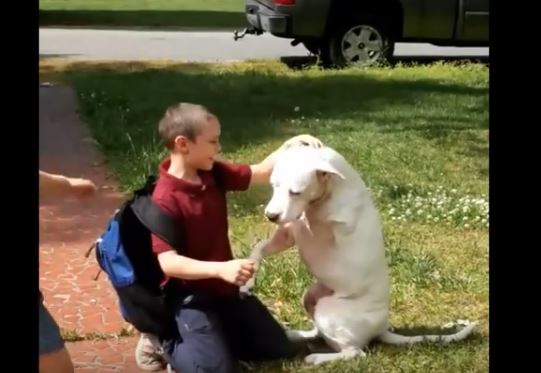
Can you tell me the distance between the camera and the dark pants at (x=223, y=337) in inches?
151

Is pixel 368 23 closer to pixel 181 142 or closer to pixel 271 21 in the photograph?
pixel 271 21

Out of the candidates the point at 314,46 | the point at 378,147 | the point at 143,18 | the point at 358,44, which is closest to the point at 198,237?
the point at 378,147

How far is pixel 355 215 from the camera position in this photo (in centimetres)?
396

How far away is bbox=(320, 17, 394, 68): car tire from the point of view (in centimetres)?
1334

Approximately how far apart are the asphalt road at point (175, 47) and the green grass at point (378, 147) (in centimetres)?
157

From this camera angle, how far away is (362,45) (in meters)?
13.4

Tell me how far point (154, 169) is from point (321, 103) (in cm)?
350

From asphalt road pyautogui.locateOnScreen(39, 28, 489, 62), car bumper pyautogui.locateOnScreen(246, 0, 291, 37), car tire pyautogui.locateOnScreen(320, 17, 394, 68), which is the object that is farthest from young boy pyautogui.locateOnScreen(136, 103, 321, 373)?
asphalt road pyautogui.locateOnScreen(39, 28, 489, 62)

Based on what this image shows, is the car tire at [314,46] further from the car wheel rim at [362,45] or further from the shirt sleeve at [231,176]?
the shirt sleeve at [231,176]

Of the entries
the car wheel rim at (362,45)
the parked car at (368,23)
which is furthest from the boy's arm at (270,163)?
the car wheel rim at (362,45)

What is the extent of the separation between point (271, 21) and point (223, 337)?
971cm

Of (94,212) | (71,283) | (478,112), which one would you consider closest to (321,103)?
(478,112)
